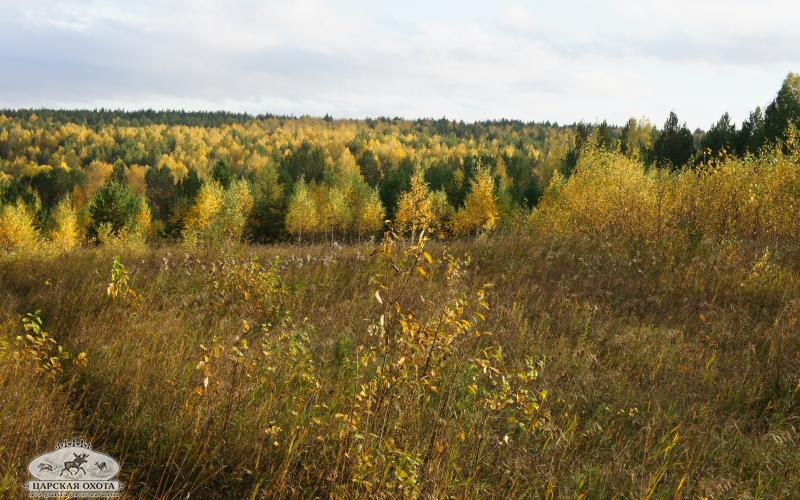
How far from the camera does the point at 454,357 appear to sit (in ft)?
15.9

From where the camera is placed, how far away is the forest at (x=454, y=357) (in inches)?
114

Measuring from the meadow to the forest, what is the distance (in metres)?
0.03

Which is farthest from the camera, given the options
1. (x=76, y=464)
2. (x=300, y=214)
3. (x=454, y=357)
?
(x=300, y=214)

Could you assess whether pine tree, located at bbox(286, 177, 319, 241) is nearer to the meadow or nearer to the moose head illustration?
the meadow

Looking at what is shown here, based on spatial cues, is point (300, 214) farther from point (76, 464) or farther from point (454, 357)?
point (76, 464)

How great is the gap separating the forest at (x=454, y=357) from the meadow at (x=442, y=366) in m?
0.03

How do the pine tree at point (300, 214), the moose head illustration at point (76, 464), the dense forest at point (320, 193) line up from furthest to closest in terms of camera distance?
1. the pine tree at point (300, 214)
2. the dense forest at point (320, 193)
3. the moose head illustration at point (76, 464)

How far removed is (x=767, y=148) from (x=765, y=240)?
4787 millimetres

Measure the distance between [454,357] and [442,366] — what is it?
1554 mm

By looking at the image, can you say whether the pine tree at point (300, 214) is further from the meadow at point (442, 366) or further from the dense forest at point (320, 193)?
the meadow at point (442, 366)

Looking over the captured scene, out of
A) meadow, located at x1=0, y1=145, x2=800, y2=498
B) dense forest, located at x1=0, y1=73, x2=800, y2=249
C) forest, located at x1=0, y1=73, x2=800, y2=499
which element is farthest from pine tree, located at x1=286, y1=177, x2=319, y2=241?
meadow, located at x1=0, y1=145, x2=800, y2=498

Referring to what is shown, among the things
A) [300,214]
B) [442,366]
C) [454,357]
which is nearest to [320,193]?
[300,214]

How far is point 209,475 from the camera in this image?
2.86 meters

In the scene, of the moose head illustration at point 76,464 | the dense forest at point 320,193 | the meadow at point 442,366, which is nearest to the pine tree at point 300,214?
the dense forest at point 320,193
